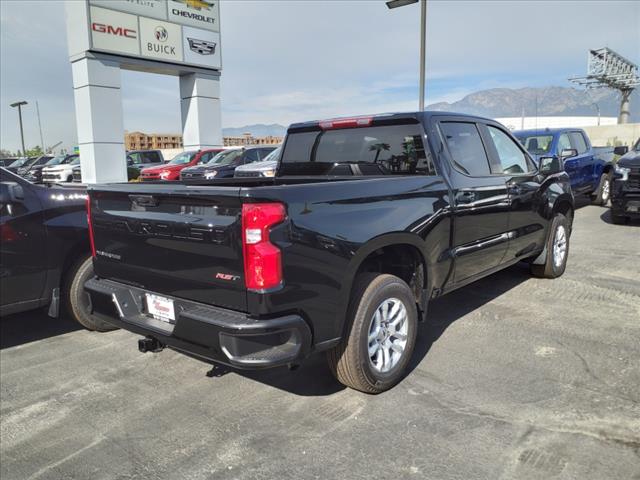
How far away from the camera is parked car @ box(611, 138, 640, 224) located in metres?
9.15

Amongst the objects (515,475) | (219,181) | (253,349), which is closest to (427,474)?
(515,475)

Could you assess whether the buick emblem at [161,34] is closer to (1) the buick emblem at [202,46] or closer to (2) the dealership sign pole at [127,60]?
(2) the dealership sign pole at [127,60]

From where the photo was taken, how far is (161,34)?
20219 mm

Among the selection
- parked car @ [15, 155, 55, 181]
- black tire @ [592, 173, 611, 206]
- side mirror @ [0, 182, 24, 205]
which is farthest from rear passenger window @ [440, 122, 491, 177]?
black tire @ [592, 173, 611, 206]

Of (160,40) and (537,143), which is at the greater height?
(160,40)

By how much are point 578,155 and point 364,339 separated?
966 cm

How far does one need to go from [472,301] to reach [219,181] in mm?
2860

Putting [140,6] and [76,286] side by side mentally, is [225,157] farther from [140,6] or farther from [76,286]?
[76,286]

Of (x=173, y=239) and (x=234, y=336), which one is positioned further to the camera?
(x=173, y=239)

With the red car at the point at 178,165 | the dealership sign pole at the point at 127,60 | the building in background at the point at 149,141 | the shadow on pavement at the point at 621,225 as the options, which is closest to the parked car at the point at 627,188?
the shadow on pavement at the point at 621,225

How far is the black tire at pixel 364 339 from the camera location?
3186 millimetres

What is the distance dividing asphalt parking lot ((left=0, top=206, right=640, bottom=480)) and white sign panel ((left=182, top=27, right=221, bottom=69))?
1848 cm

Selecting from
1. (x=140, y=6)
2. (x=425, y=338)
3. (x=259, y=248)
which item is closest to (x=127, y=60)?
(x=140, y=6)

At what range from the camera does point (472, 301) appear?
539 centimetres
